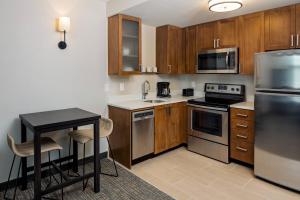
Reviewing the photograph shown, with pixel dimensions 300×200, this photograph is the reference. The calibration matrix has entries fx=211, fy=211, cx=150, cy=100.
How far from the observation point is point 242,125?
2.98 m

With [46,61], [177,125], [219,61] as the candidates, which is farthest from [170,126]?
[46,61]

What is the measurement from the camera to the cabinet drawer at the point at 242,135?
2916 millimetres

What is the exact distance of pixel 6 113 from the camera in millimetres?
2436

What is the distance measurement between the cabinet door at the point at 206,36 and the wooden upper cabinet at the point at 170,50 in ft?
1.25

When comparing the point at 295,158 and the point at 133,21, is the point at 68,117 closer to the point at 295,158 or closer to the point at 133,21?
the point at 133,21

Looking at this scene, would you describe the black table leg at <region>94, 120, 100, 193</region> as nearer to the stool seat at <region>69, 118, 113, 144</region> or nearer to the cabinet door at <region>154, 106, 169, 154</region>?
the stool seat at <region>69, 118, 113, 144</region>

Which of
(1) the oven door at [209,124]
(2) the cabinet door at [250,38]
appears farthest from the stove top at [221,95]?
(2) the cabinet door at [250,38]

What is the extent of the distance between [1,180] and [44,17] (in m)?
2.01

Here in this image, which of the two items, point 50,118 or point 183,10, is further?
point 183,10

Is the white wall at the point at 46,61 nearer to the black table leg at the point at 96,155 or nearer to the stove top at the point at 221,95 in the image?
the black table leg at the point at 96,155

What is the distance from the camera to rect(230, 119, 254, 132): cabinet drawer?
2.90 metres

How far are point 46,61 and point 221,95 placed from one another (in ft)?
9.38

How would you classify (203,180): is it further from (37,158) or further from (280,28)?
(280,28)

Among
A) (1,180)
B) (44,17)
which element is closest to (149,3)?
(44,17)
